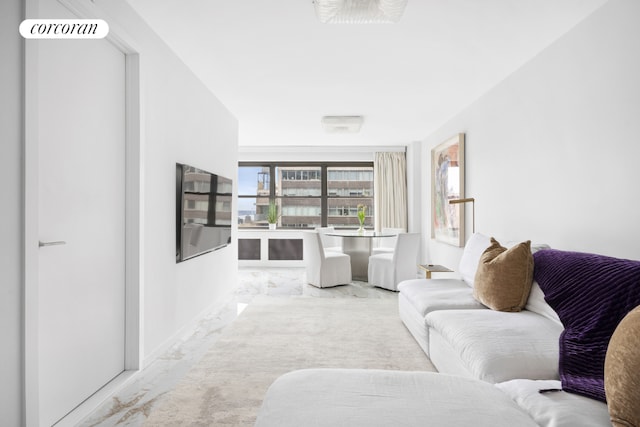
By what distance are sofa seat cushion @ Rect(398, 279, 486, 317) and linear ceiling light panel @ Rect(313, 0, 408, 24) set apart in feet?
6.92

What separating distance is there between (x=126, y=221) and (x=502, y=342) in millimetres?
2529

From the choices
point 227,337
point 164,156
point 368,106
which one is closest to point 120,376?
point 227,337

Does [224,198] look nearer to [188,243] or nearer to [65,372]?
[188,243]

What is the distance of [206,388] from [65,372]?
2.59 ft

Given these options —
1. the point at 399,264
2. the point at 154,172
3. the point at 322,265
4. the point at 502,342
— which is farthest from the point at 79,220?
the point at 399,264

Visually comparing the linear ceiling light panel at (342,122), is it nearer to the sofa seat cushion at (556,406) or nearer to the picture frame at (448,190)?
the picture frame at (448,190)

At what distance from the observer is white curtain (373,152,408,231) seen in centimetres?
727

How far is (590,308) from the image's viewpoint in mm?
1752

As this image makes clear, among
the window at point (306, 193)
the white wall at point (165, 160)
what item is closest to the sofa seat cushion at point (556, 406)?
the white wall at point (165, 160)

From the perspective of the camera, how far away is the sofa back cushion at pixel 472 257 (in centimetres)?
328

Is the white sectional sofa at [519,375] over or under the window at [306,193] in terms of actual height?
under

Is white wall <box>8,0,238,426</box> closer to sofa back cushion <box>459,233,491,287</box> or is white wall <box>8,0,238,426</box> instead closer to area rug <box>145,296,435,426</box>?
area rug <box>145,296,435,426</box>

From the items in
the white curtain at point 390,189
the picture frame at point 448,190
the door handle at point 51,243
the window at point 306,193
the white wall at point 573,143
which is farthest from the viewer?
the window at point 306,193

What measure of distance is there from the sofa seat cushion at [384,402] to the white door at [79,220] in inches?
51.2
